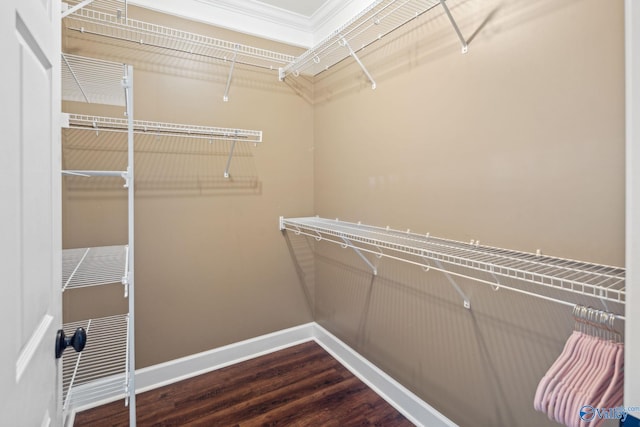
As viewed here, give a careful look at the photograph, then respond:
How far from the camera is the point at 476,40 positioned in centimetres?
138

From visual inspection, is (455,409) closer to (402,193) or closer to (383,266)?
(383,266)

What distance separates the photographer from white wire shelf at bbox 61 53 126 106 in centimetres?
147

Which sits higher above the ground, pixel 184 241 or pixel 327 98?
pixel 327 98

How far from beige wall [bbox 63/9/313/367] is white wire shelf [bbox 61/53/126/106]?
232mm

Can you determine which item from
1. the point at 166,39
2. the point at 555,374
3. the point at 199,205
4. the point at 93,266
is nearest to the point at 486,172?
the point at 555,374

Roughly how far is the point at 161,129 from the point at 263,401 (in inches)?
69.8

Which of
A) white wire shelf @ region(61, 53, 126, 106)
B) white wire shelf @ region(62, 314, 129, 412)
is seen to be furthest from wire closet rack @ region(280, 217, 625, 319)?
white wire shelf @ region(61, 53, 126, 106)

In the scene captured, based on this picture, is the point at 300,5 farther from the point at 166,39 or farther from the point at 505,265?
the point at 505,265

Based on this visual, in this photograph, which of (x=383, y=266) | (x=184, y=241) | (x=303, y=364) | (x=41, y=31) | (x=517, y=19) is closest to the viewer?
(x=41, y=31)

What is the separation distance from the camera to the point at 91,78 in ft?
4.96

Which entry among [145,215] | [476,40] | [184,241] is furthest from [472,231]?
[145,215]

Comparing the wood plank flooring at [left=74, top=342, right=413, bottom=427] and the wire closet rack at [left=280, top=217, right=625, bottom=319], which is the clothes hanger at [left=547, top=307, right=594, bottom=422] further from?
the wood plank flooring at [left=74, top=342, right=413, bottom=427]

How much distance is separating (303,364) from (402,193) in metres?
1.42
